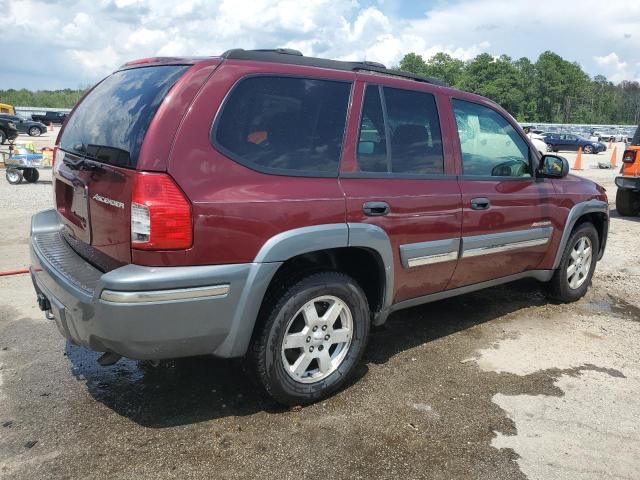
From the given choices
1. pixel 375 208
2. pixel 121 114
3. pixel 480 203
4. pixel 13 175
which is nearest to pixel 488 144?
pixel 480 203

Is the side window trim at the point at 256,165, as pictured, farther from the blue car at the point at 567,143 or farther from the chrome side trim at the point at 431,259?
the blue car at the point at 567,143

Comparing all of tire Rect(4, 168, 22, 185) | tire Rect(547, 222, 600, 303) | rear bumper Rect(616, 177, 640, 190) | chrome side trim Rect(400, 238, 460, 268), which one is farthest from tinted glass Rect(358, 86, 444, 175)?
tire Rect(4, 168, 22, 185)

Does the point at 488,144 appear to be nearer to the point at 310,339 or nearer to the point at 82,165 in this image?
the point at 310,339

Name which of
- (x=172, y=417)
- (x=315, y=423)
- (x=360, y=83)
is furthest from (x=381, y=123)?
(x=172, y=417)

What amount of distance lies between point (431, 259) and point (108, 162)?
2.03m

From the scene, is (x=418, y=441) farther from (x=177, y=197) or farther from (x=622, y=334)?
(x=622, y=334)

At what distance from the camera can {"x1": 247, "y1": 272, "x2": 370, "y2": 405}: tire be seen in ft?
9.50

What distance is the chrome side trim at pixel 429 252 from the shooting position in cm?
340

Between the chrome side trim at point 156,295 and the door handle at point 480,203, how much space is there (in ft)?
6.55

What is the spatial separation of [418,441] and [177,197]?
1.74 meters

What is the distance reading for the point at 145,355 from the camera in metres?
2.59

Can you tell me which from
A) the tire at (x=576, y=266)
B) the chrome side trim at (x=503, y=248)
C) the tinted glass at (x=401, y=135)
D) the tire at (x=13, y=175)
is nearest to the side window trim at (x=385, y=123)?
the tinted glass at (x=401, y=135)

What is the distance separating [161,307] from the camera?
2496 millimetres

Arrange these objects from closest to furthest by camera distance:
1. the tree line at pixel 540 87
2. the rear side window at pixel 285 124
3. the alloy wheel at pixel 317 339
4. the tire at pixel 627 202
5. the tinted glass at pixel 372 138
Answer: the rear side window at pixel 285 124
the alloy wheel at pixel 317 339
the tinted glass at pixel 372 138
the tire at pixel 627 202
the tree line at pixel 540 87
